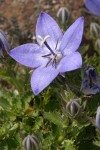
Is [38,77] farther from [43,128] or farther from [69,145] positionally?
[43,128]

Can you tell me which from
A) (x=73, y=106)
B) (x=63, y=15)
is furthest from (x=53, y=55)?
(x=63, y=15)

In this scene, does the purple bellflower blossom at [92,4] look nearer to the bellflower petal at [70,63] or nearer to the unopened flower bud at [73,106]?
the bellflower petal at [70,63]

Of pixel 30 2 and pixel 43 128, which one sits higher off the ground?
pixel 30 2

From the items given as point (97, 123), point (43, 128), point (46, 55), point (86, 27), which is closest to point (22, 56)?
point (46, 55)

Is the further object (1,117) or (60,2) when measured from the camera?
(60,2)

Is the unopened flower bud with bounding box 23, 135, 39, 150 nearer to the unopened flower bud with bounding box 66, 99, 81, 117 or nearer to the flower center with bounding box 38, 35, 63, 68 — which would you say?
the unopened flower bud with bounding box 66, 99, 81, 117

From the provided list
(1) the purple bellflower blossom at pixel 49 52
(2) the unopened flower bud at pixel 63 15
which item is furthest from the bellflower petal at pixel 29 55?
(2) the unopened flower bud at pixel 63 15

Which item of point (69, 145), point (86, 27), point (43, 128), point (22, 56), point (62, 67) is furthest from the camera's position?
point (86, 27)
